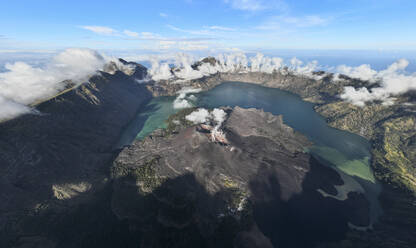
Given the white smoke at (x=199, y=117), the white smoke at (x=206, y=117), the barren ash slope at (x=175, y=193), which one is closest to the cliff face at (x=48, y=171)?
the barren ash slope at (x=175, y=193)

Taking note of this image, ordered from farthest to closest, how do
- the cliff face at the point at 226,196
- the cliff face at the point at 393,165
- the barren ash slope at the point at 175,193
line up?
the cliff face at the point at 393,165, the barren ash slope at the point at 175,193, the cliff face at the point at 226,196

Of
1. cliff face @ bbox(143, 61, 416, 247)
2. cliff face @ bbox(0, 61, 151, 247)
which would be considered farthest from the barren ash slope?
cliff face @ bbox(143, 61, 416, 247)

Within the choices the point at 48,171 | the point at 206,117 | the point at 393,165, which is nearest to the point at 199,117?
the point at 206,117

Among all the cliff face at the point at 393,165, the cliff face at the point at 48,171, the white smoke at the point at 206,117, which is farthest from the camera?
the white smoke at the point at 206,117

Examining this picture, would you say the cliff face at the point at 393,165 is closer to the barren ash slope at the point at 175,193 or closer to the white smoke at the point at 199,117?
the barren ash slope at the point at 175,193

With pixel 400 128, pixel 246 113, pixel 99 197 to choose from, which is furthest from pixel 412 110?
pixel 99 197

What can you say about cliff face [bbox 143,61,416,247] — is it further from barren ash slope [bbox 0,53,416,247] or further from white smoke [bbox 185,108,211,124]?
white smoke [bbox 185,108,211,124]

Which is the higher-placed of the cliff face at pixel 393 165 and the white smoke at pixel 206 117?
the white smoke at pixel 206 117
